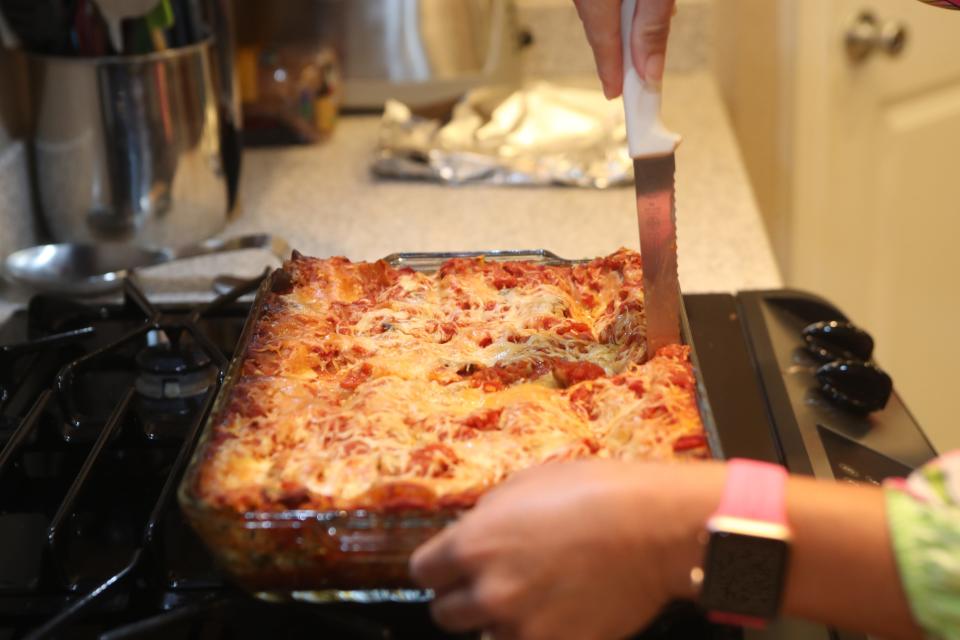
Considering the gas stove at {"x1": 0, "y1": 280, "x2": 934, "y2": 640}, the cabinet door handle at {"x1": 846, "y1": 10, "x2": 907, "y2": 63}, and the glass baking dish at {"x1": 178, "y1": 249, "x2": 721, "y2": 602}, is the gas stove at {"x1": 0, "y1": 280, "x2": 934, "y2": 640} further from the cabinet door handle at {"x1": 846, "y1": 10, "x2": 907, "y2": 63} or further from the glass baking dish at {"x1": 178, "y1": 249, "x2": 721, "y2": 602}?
the cabinet door handle at {"x1": 846, "y1": 10, "x2": 907, "y2": 63}

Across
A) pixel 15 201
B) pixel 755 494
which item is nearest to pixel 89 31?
pixel 15 201

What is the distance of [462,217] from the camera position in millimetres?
→ 1532

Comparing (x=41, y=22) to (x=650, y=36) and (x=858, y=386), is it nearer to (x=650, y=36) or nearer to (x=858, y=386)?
(x=650, y=36)

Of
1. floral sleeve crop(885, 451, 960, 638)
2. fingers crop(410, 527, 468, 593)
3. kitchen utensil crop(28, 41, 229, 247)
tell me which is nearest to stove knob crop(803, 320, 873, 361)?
floral sleeve crop(885, 451, 960, 638)

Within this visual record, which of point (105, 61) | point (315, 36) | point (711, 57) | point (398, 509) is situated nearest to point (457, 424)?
point (398, 509)

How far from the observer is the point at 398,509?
646 mm

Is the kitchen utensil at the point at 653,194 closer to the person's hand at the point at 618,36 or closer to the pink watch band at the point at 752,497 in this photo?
the person's hand at the point at 618,36

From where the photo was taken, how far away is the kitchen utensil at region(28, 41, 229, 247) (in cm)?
133

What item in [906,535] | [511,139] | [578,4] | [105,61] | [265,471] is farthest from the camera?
[511,139]

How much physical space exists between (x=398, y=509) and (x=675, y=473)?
17cm

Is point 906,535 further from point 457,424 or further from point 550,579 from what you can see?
point 457,424

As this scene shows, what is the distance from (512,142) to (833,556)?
1.22 m

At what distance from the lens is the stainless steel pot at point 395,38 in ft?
6.19

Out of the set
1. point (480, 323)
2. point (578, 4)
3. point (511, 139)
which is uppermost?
point (578, 4)
